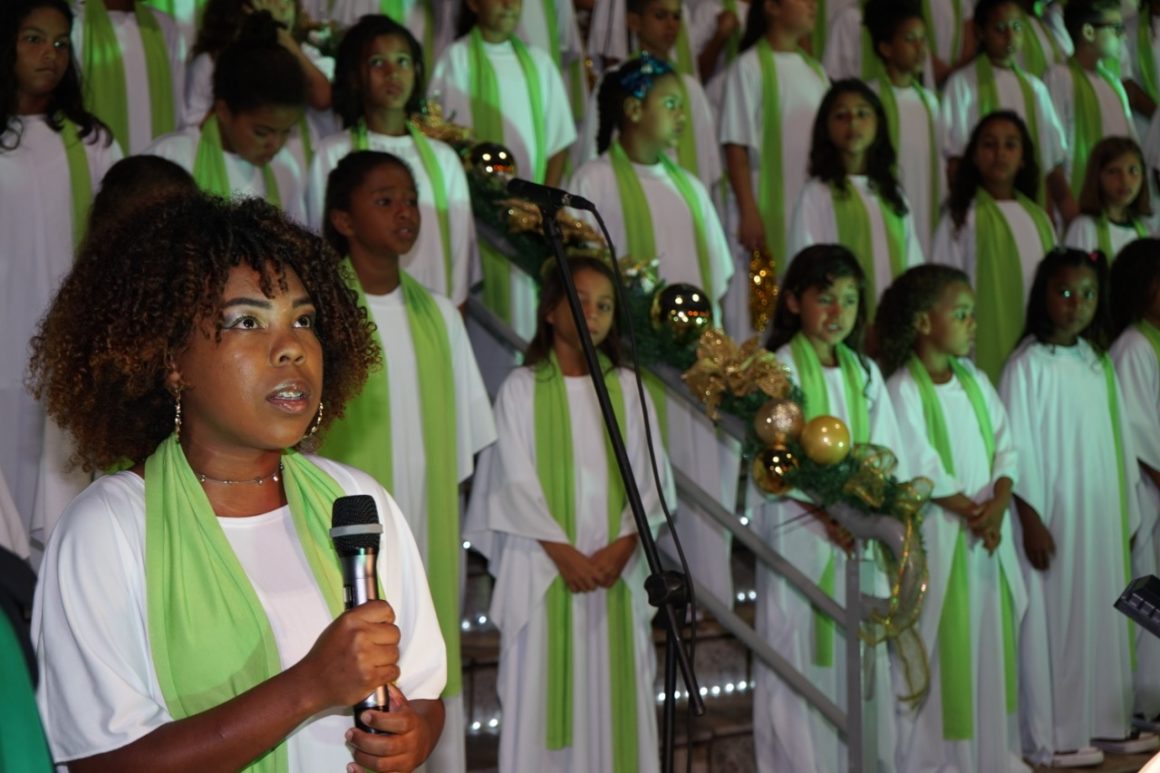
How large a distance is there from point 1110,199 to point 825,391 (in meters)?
2.89

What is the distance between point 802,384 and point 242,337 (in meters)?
3.70

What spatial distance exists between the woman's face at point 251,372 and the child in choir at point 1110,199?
620cm

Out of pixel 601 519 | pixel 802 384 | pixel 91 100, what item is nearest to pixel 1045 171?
pixel 802 384

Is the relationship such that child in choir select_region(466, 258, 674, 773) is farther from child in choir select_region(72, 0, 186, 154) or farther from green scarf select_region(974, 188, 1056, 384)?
green scarf select_region(974, 188, 1056, 384)

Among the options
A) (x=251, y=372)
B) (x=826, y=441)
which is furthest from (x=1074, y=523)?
(x=251, y=372)

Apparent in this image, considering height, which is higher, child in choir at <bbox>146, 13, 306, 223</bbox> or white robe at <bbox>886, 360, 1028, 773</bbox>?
child in choir at <bbox>146, 13, 306, 223</bbox>

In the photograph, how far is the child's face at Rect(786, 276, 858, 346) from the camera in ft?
19.3

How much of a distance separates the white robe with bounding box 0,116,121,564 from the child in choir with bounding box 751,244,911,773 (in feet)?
8.09

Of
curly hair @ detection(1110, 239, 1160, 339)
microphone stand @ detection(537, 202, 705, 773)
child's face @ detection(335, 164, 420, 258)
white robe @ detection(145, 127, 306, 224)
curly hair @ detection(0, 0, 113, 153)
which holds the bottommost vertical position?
microphone stand @ detection(537, 202, 705, 773)

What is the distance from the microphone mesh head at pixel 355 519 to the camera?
82.8 inches

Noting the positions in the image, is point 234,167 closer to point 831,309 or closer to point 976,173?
point 831,309

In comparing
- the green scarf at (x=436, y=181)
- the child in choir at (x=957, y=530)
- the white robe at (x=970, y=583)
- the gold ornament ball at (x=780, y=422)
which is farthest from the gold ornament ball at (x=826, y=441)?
the green scarf at (x=436, y=181)

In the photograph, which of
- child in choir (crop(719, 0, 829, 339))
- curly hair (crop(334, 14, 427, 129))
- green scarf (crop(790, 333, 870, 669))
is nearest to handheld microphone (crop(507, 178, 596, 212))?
green scarf (crop(790, 333, 870, 669))

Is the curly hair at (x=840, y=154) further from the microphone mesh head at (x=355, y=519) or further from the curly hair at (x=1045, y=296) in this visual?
the microphone mesh head at (x=355, y=519)
